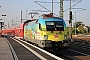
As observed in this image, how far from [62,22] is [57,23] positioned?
453 millimetres

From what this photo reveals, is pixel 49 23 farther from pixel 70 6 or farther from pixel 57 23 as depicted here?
pixel 70 6

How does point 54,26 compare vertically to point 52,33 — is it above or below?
above

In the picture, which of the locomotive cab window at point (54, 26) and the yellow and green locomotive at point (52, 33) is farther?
the locomotive cab window at point (54, 26)

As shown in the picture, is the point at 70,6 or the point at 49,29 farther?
the point at 70,6

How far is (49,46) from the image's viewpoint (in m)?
19.8

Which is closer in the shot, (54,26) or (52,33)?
(52,33)

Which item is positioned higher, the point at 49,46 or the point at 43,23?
the point at 43,23

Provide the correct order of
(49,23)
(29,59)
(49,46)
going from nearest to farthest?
1. (29,59)
2. (49,46)
3. (49,23)

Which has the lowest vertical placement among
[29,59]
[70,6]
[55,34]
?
[29,59]

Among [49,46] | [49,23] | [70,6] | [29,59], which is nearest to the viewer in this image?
[29,59]

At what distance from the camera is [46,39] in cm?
2022

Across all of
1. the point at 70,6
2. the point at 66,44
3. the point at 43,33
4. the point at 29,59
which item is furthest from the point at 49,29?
the point at 70,6

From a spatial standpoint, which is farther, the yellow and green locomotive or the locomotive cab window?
the locomotive cab window

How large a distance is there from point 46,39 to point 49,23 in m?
1.66
